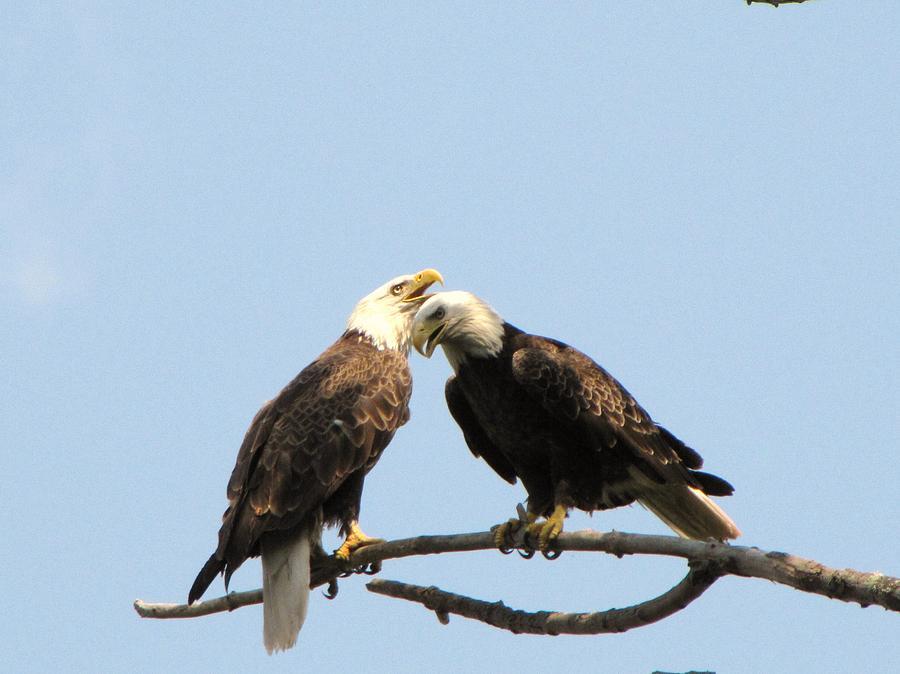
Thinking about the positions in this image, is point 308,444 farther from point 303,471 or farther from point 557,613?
point 557,613

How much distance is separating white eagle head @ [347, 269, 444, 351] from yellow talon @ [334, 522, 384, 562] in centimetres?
122

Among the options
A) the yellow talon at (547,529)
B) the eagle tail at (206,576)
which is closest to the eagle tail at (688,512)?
the yellow talon at (547,529)

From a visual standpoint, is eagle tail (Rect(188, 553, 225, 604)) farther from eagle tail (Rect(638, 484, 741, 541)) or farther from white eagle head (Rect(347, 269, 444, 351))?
eagle tail (Rect(638, 484, 741, 541))

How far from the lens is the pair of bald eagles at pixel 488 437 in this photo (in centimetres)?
617

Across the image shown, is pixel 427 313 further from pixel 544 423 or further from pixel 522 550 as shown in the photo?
pixel 522 550

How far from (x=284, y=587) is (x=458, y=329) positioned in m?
1.56

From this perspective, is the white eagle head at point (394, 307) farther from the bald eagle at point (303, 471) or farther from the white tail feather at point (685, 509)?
the white tail feather at point (685, 509)

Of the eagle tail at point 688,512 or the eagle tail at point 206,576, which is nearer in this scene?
the eagle tail at point 206,576

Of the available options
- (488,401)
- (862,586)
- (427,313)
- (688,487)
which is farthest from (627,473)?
(862,586)

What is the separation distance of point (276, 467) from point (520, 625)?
1726mm

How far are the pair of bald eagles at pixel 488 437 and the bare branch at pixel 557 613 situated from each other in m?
0.49

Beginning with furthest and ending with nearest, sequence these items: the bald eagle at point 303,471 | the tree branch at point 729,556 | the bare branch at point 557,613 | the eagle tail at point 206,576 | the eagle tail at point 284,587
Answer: the bald eagle at point 303,471 < the eagle tail at point 284,587 < the eagle tail at point 206,576 < the bare branch at point 557,613 < the tree branch at point 729,556

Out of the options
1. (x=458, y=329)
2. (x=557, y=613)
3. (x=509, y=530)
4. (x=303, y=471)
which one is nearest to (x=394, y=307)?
(x=458, y=329)

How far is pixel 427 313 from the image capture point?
21.7 feet
